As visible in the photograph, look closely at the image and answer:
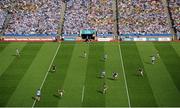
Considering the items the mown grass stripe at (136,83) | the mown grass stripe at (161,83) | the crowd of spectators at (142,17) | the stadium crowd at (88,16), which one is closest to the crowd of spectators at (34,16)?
the stadium crowd at (88,16)

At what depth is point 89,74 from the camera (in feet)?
143

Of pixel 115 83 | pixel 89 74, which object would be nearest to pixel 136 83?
pixel 115 83

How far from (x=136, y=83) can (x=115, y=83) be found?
229 centimetres

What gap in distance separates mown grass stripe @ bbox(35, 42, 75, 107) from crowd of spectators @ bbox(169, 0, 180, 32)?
1869 centimetres

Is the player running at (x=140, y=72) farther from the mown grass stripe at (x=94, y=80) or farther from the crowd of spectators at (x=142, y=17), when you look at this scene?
the crowd of spectators at (x=142, y=17)

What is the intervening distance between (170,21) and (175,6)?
410 cm

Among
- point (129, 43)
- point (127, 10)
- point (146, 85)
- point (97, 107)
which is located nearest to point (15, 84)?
point (97, 107)

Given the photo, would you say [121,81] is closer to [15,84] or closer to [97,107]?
[97,107]

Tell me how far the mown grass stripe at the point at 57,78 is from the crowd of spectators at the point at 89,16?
813cm

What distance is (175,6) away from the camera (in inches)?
2601

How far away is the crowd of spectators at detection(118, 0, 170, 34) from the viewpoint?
6153cm

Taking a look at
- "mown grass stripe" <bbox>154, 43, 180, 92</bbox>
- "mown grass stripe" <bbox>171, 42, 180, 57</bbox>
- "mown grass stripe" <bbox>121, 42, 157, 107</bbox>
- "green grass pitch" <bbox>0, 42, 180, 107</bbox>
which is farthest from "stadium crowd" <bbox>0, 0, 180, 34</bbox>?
"mown grass stripe" <bbox>121, 42, 157, 107</bbox>

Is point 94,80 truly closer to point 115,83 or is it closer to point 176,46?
point 115,83

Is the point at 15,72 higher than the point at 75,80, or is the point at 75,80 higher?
the point at 15,72
